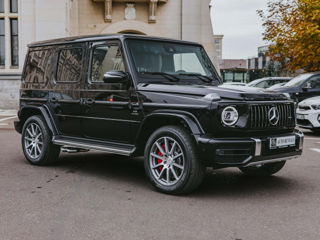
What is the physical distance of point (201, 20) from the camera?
2572 centimetres

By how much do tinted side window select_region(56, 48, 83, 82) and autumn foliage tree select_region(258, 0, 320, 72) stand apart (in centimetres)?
1602

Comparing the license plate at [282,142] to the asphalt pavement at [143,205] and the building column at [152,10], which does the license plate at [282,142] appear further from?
the building column at [152,10]

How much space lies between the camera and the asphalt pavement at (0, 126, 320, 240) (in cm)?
430

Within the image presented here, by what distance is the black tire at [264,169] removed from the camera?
6759 millimetres

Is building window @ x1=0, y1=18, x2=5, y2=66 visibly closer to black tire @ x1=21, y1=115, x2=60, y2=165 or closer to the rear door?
black tire @ x1=21, y1=115, x2=60, y2=165

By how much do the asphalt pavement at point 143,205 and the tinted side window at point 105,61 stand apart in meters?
1.45

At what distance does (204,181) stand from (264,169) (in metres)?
0.90

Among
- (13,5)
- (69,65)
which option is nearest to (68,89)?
(69,65)

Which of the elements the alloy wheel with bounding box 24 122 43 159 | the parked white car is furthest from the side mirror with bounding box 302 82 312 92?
the alloy wheel with bounding box 24 122 43 159

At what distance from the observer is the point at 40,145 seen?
7.75 metres

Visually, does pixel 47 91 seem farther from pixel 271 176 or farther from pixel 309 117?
pixel 309 117

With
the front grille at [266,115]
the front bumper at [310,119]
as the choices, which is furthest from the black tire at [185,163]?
the front bumper at [310,119]

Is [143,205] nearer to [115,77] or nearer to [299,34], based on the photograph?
[115,77]

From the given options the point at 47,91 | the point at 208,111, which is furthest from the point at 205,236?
the point at 47,91
